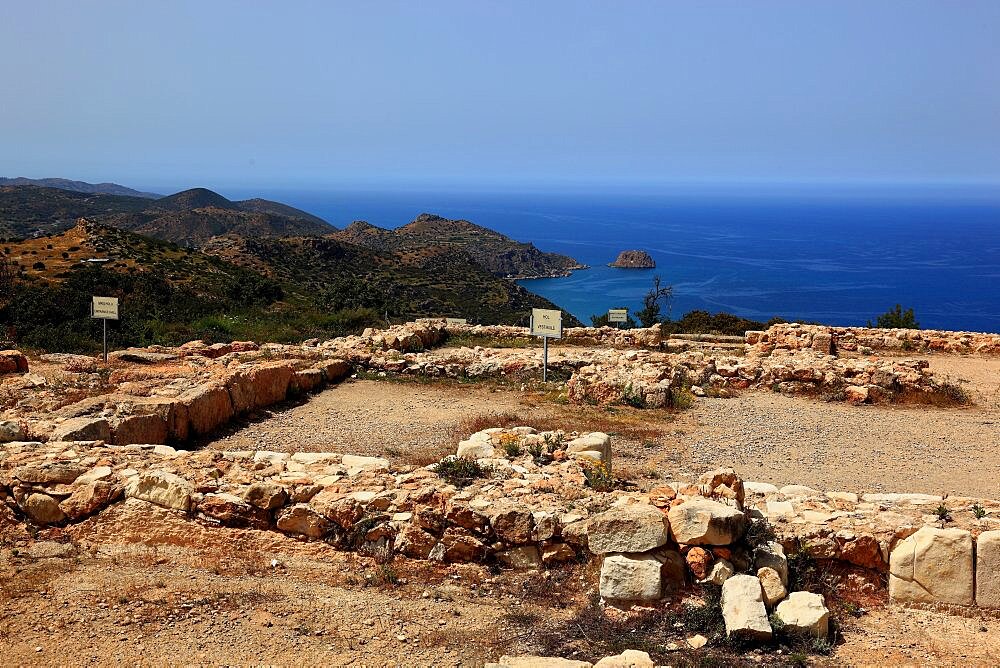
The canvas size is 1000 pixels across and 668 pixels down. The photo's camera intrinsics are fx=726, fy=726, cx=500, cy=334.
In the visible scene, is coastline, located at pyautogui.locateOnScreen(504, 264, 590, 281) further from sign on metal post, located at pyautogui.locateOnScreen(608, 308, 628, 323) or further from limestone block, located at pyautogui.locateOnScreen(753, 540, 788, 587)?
limestone block, located at pyautogui.locateOnScreen(753, 540, 788, 587)

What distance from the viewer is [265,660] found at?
514cm

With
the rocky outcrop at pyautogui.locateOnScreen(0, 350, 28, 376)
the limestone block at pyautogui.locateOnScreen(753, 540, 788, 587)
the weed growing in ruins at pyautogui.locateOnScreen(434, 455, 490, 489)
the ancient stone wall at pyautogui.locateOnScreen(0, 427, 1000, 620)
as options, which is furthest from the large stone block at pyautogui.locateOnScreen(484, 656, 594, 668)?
the rocky outcrop at pyautogui.locateOnScreen(0, 350, 28, 376)

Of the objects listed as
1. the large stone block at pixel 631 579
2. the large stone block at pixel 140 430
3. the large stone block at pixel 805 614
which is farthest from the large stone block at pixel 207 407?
the large stone block at pixel 805 614

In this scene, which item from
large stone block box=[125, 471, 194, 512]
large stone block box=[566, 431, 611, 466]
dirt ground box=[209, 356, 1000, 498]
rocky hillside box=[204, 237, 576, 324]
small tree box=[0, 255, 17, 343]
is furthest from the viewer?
rocky hillside box=[204, 237, 576, 324]

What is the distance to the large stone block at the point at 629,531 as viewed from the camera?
19.5 ft

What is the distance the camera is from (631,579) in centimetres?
583

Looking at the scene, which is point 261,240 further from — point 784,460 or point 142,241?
point 784,460

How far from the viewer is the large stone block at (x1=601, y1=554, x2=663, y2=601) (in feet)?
19.0

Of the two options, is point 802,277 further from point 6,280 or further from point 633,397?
point 633,397

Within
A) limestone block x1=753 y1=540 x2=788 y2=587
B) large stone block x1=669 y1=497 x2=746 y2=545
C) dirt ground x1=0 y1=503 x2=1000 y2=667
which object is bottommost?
dirt ground x1=0 y1=503 x2=1000 y2=667

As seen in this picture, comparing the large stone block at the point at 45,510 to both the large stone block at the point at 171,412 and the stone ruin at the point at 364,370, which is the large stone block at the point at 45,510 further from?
the large stone block at the point at 171,412

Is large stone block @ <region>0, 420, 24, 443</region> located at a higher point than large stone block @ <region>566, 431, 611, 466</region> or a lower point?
lower

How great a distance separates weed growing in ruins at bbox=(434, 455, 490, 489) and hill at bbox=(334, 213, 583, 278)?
8010cm

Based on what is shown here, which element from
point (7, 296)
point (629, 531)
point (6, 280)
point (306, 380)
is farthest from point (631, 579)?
point (6, 280)
